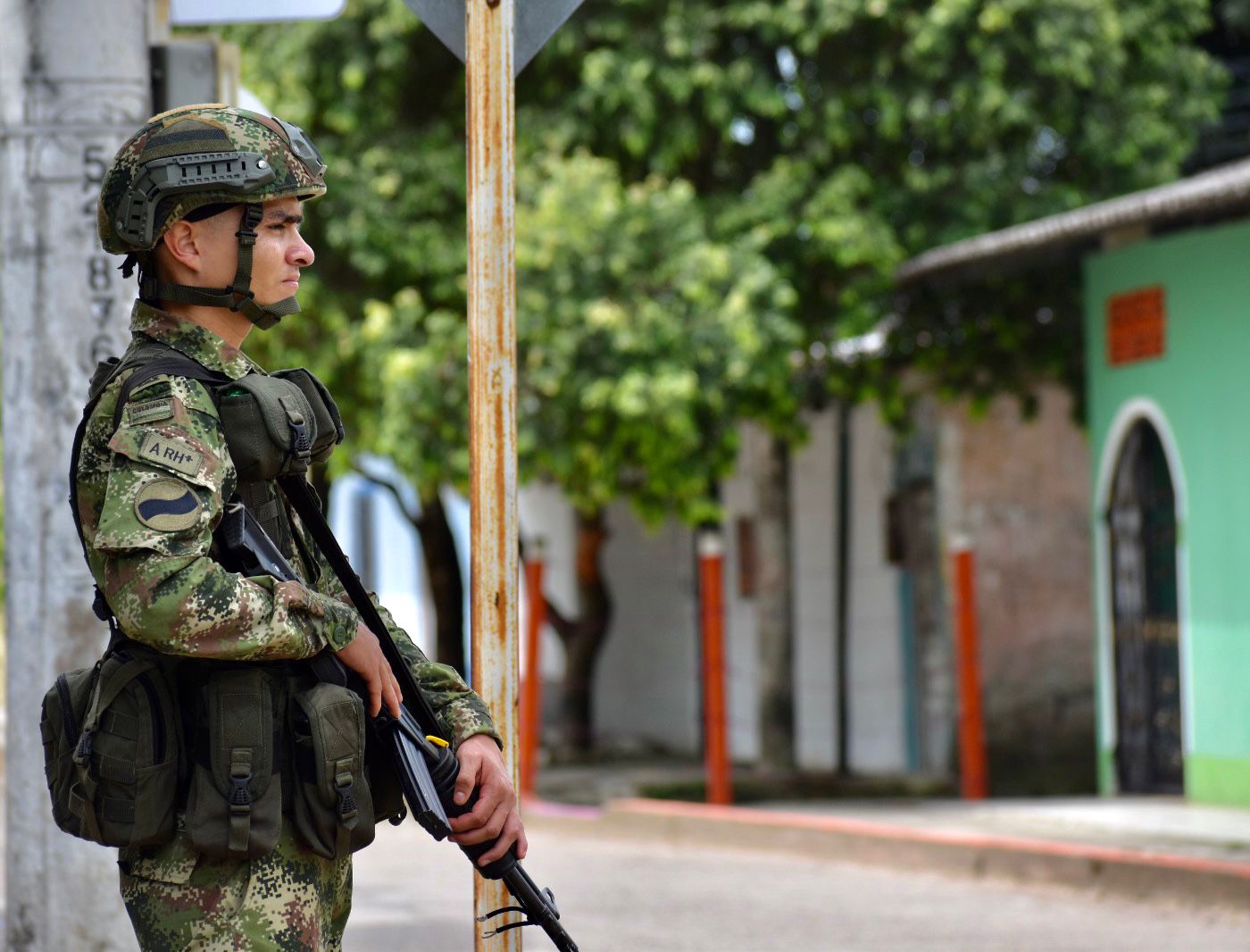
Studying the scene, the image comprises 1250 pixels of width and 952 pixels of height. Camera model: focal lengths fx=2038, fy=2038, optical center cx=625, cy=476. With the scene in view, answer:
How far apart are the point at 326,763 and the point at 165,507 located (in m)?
0.39

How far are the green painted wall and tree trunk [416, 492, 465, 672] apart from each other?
7.91m

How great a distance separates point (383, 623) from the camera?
114 inches

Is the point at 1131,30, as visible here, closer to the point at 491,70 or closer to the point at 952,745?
the point at 952,745

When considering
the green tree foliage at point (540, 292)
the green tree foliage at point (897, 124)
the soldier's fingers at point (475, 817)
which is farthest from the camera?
the green tree foliage at point (897, 124)

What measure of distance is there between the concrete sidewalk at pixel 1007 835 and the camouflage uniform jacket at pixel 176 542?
5918 millimetres

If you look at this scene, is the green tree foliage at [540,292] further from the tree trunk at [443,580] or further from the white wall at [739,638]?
the tree trunk at [443,580]

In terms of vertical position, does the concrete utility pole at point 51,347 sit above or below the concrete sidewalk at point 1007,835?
above

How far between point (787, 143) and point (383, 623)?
1033 centimetres

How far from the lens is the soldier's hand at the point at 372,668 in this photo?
2699 millimetres

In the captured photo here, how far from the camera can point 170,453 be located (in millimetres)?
2541

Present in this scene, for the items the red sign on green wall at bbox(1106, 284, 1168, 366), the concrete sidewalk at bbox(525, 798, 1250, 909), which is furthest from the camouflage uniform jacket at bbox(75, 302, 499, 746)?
the red sign on green wall at bbox(1106, 284, 1168, 366)

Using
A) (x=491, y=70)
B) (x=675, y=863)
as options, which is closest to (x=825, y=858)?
(x=675, y=863)

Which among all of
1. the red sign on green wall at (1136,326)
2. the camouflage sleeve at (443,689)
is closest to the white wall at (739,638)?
the red sign on green wall at (1136,326)

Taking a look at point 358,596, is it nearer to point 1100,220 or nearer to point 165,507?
point 165,507
